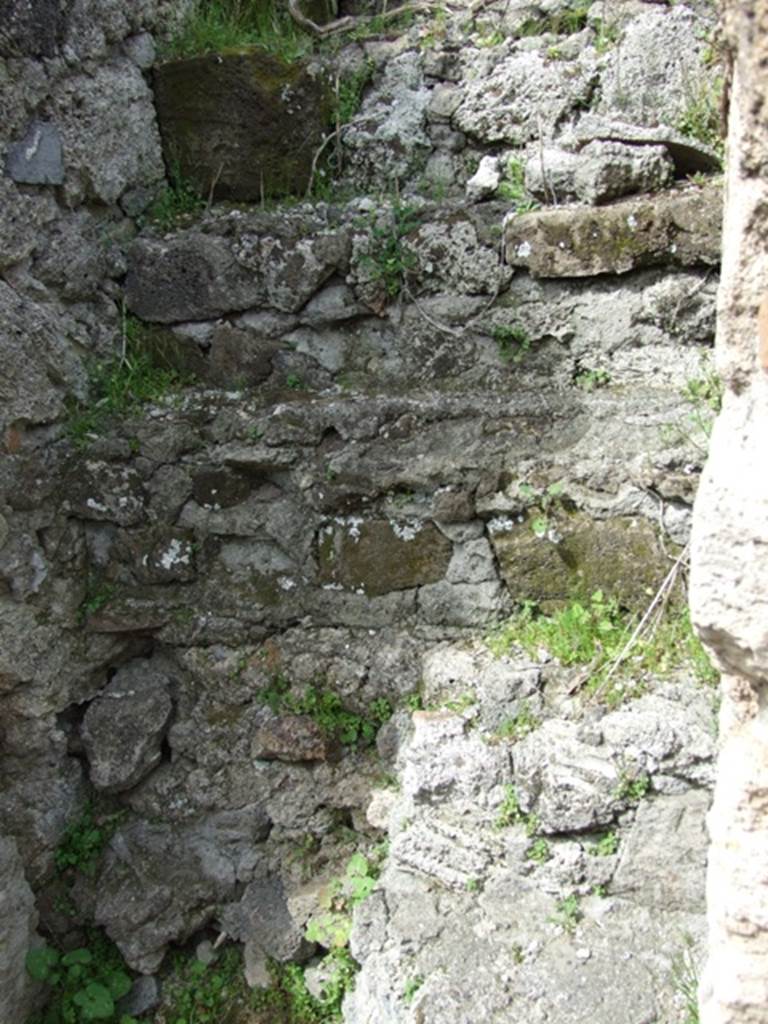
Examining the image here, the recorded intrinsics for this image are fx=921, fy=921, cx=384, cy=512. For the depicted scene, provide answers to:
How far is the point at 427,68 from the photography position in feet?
9.44

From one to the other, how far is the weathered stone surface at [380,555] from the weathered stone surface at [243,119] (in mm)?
1155

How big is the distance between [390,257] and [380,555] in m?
0.89

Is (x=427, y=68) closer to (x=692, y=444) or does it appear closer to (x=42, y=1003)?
(x=692, y=444)

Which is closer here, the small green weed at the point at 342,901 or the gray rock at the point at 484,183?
the small green weed at the point at 342,901

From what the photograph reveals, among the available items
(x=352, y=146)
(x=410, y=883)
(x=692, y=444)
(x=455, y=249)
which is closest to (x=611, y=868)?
(x=410, y=883)

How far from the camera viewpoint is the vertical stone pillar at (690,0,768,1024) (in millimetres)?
1131

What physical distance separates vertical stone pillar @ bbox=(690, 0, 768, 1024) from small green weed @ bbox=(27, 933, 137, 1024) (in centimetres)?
193

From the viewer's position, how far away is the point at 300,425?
2596 millimetres

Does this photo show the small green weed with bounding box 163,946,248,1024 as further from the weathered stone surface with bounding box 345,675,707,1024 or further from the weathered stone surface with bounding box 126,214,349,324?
the weathered stone surface with bounding box 126,214,349,324

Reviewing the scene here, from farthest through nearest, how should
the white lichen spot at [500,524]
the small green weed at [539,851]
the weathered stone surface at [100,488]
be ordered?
1. the weathered stone surface at [100,488]
2. the white lichen spot at [500,524]
3. the small green weed at [539,851]

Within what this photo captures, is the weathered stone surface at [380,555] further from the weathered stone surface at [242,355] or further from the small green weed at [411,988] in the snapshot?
the small green weed at [411,988]

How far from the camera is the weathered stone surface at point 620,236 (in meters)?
2.39

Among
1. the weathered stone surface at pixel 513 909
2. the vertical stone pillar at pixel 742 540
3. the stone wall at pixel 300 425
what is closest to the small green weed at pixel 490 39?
the stone wall at pixel 300 425

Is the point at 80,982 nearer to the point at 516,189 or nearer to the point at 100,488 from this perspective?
the point at 100,488
